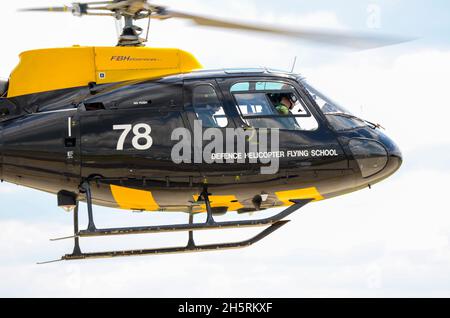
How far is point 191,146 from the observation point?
13.5 m

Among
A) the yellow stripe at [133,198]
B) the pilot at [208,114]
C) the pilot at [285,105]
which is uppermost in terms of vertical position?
the pilot at [285,105]

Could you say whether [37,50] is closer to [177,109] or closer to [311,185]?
[177,109]

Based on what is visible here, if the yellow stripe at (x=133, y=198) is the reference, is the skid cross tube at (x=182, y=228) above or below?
below

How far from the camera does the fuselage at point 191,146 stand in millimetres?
13578

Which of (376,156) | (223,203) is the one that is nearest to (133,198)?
(223,203)

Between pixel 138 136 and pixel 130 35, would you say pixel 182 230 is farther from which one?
pixel 130 35

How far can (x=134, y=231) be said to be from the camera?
1317 cm

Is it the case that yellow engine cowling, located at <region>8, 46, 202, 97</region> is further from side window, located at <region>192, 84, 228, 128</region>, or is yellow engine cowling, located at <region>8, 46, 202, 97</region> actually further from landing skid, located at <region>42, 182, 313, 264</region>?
landing skid, located at <region>42, 182, 313, 264</region>

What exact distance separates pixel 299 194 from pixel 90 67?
4162 mm

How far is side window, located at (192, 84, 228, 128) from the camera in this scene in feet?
44.5

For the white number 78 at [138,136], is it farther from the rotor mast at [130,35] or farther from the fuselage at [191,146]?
the rotor mast at [130,35]

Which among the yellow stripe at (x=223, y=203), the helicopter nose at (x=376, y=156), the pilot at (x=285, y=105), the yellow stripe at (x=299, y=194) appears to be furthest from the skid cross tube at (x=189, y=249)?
the pilot at (x=285, y=105)

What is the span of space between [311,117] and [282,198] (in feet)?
4.80

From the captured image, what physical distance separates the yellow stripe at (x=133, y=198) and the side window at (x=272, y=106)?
210 centimetres
